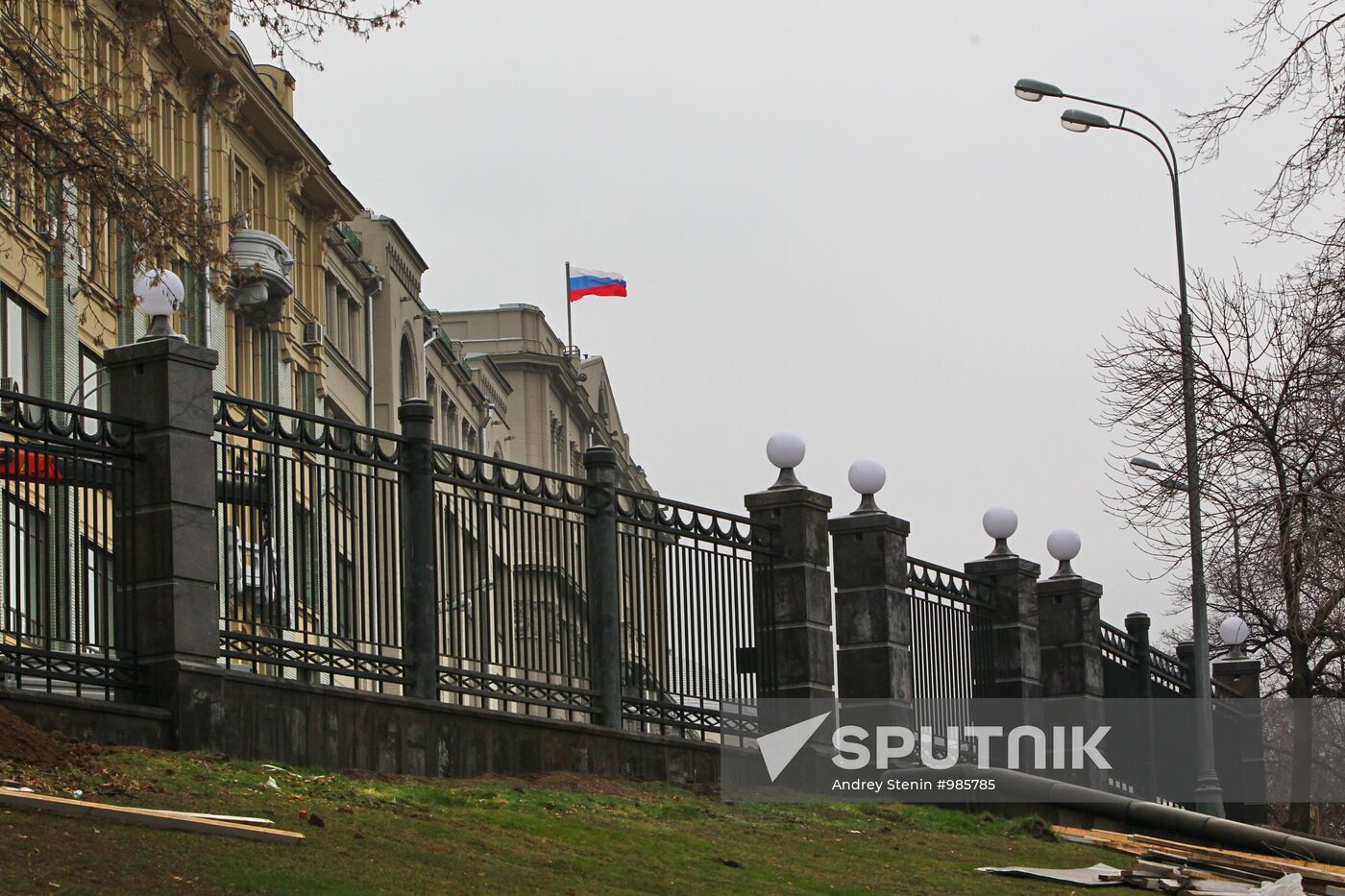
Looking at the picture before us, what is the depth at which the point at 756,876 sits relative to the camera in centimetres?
1235

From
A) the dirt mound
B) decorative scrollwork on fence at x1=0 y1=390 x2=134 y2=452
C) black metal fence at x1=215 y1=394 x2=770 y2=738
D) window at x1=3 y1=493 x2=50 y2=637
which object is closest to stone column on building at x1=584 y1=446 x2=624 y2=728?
black metal fence at x1=215 y1=394 x2=770 y2=738

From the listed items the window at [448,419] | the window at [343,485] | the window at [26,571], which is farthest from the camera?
the window at [448,419]

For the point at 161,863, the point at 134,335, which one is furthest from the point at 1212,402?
the point at 134,335

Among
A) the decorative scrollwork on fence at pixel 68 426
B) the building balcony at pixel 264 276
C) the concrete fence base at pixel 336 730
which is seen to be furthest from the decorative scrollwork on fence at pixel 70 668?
the building balcony at pixel 264 276

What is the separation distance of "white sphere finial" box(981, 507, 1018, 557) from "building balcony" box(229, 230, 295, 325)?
1976 centimetres

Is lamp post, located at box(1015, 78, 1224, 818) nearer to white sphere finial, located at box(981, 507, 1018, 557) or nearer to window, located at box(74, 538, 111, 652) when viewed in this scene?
white sphere finial, located at box(981, 507, 1018, 557)

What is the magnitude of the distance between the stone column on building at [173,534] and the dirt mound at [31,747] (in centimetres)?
142

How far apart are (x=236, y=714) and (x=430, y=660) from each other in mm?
2211

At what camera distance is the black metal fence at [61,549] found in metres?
12.6

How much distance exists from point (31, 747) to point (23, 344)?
22210 mm

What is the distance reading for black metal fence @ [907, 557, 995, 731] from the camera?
812 inches

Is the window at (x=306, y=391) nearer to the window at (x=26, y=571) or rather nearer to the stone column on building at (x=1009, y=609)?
the stone column on building at (x=1009, y=609)

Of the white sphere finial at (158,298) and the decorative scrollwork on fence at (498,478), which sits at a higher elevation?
the white sphere finial at (158,298)

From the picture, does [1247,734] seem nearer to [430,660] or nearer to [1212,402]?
[1212,402]
